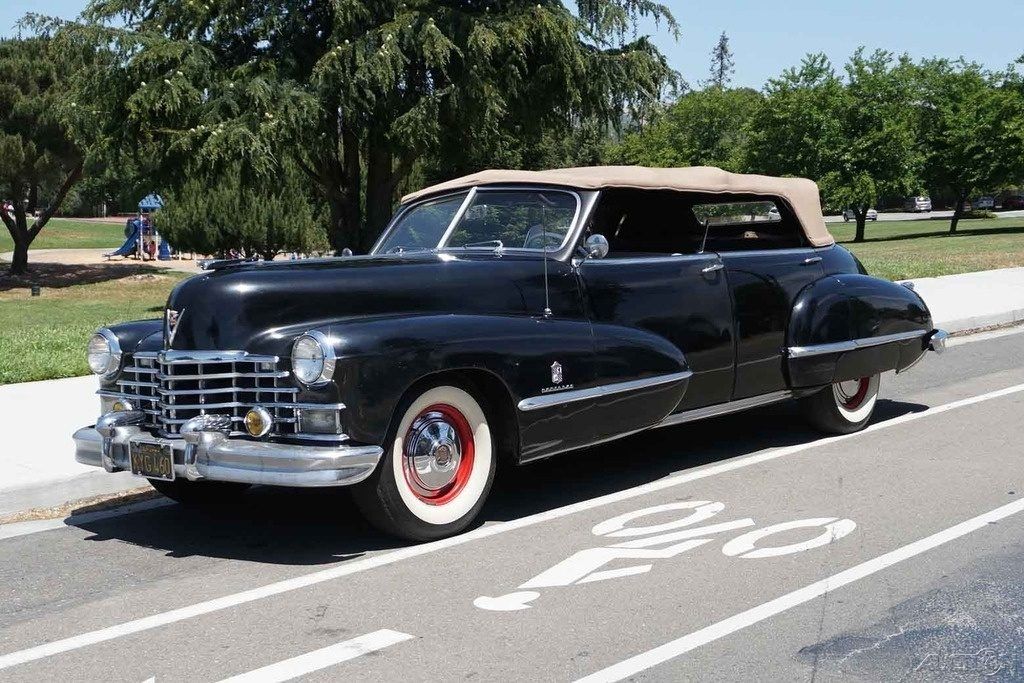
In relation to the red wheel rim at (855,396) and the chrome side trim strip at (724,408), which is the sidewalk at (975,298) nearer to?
the red wheel rim at (855,396)

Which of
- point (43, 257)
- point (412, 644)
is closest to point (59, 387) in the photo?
point (412, 644)

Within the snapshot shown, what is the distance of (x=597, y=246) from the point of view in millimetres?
6406

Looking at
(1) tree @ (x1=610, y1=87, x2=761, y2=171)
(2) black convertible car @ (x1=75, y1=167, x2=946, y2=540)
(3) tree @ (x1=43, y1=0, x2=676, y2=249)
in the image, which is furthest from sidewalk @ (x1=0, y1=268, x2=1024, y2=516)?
(1) tree @ (x1=610, y1=87, x2=761, y2=171)

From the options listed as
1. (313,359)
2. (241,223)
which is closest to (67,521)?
(313,359)

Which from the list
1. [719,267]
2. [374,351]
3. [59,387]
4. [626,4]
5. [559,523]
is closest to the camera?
[374,351]

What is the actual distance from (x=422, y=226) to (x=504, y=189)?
0.54 m

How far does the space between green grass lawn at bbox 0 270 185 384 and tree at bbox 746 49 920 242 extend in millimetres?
27579

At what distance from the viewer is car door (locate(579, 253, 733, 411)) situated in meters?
6.43

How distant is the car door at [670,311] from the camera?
6426 mm

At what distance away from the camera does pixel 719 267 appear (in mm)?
7262

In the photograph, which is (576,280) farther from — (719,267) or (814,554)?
(814,554)

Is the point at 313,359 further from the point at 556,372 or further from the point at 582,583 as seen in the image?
the point at 582,583

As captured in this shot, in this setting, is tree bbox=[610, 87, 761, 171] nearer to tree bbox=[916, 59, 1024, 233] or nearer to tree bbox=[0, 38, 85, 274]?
tree bbox=[916, 59, 1024, 233]

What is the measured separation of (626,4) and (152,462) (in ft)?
67.4
